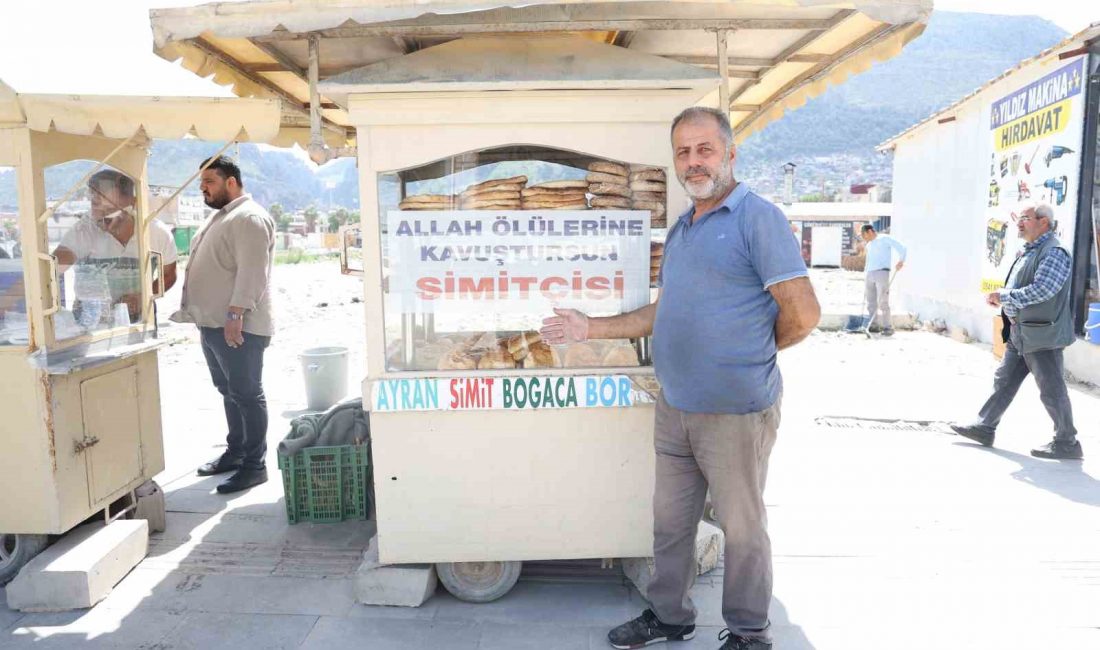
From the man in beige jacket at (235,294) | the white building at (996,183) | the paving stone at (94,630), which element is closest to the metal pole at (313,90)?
the man in beige jacket at (235,294)

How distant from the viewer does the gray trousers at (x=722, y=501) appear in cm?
266

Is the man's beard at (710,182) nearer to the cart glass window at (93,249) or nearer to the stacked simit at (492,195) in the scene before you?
the stacked simit at (492,195)

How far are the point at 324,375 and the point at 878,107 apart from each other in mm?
169001

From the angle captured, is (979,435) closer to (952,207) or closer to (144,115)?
(144,115)

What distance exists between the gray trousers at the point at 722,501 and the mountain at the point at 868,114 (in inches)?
4760

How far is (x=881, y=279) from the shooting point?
1203 cm

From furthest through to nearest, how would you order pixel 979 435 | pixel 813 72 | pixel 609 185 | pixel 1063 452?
Result: pixel 979 435 → pixel 1063 452 → pixel 813 72 → pixel 609 185

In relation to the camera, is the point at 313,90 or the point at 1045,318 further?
the point at 1045,318

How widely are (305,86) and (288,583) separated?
288 cm

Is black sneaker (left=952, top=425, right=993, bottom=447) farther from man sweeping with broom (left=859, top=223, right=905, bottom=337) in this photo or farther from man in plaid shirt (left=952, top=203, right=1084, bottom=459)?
man sweeping with broom (left=859, top=223, right=905, bottom=337)

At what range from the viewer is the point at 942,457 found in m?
5.47

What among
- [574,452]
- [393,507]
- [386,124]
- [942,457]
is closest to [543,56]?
[386,124]

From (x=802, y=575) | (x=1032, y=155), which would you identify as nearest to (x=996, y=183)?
(x=1032, y=155)

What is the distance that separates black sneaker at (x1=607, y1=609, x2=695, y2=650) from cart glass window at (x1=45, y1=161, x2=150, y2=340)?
2.89 m
